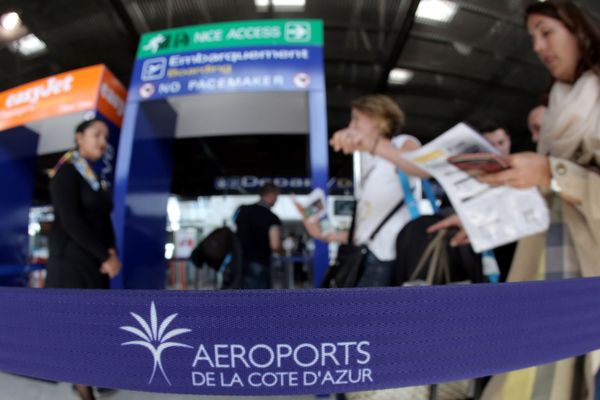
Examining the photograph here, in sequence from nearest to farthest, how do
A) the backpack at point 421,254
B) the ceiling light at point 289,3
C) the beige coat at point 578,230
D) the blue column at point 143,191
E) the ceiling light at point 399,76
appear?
the beige coat at point 578,230 → the backpack at point 421,254 → the ceiling light at point 289,3 → the blue column at point 143,191 → the ceiling light at point 399,76

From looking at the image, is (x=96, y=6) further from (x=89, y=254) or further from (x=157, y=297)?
(x=157, y=297)

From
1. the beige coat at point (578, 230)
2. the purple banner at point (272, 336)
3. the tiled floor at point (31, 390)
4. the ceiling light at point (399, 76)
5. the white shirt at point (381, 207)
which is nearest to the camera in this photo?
the purple banner at point (272, 336)

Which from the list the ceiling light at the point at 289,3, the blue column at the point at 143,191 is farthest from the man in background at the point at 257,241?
the ceiling light at the point at 289,3

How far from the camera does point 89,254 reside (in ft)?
3.17

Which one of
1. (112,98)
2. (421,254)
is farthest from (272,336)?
(112,98)

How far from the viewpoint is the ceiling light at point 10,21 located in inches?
30.8

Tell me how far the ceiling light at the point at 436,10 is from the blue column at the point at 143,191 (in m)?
1.21

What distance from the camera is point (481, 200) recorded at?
66 cm

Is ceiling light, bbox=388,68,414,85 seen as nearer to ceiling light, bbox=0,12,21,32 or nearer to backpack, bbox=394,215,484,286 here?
backpack, bbox=394,215,484,286

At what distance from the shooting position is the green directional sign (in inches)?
54.4

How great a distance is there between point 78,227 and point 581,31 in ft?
3.97

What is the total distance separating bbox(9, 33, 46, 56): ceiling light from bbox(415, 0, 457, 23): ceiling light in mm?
1058

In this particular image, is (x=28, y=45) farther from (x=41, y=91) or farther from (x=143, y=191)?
(x=143, y=191)

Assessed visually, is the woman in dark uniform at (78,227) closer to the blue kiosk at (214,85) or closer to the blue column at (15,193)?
the blue column at (15,193)
